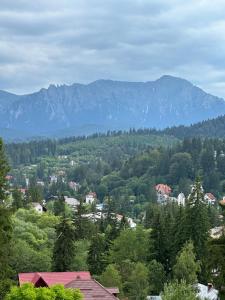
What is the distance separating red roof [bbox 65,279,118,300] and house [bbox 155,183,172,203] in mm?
139905

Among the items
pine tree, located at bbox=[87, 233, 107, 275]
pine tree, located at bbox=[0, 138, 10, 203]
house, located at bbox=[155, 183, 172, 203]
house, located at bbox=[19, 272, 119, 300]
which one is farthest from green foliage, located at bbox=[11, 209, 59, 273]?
house, located at bbox=[155, 183, 172, 203]

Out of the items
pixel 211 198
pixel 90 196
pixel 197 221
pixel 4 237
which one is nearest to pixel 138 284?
pixel 197 221

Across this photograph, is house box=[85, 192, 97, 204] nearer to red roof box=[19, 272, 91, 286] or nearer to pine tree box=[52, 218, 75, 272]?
pine tree box=[52, 218, 75, 272]

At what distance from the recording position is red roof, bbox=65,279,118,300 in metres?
35.8

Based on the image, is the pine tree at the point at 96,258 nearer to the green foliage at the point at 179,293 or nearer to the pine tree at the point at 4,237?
the green foliage at the point at 179,293

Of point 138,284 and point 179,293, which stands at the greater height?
point 179,293

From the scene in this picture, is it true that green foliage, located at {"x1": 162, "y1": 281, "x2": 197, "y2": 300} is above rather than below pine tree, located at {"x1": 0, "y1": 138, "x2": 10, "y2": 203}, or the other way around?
below

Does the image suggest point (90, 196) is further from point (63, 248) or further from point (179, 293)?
point (179, 293)

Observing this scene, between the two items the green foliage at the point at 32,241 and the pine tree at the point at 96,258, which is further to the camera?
the pine tree at the point at 96,258

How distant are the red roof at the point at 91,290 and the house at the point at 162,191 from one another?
459 feet

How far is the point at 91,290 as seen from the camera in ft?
120

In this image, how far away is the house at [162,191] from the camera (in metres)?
179

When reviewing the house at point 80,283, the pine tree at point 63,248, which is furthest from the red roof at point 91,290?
the pine tree at point 63,248

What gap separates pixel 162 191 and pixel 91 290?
14865 centimetres
